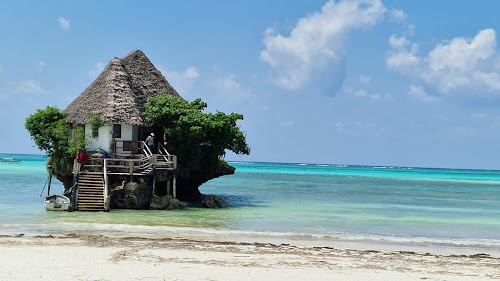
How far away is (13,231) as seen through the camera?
1764cm

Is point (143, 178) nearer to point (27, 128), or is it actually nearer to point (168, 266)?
point (27, 128)

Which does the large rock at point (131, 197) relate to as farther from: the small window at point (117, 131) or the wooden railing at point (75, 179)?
the small window at point (117, 131)

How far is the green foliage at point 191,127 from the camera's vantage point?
85.9 feet

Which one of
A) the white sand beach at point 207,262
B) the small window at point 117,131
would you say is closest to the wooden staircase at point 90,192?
the small window at point 117,131

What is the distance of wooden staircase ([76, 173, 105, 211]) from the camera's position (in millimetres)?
23612

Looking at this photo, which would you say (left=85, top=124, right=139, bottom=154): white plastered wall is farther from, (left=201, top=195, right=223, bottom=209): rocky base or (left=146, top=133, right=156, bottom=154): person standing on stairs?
(left=201, top=195, right=223, bottom=209): rocky base

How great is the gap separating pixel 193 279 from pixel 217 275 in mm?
633

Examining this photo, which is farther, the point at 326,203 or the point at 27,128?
the point at 326,203

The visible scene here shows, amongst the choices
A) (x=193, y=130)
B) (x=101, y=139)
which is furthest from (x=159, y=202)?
(x=101, y=139)

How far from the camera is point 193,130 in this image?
26078 millimetres

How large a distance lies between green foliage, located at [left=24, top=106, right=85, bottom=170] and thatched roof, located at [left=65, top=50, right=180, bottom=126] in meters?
0.68

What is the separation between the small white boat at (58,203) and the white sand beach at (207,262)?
7574mm

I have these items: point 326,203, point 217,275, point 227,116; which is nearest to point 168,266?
point 217,275

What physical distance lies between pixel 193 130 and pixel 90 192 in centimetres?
538
